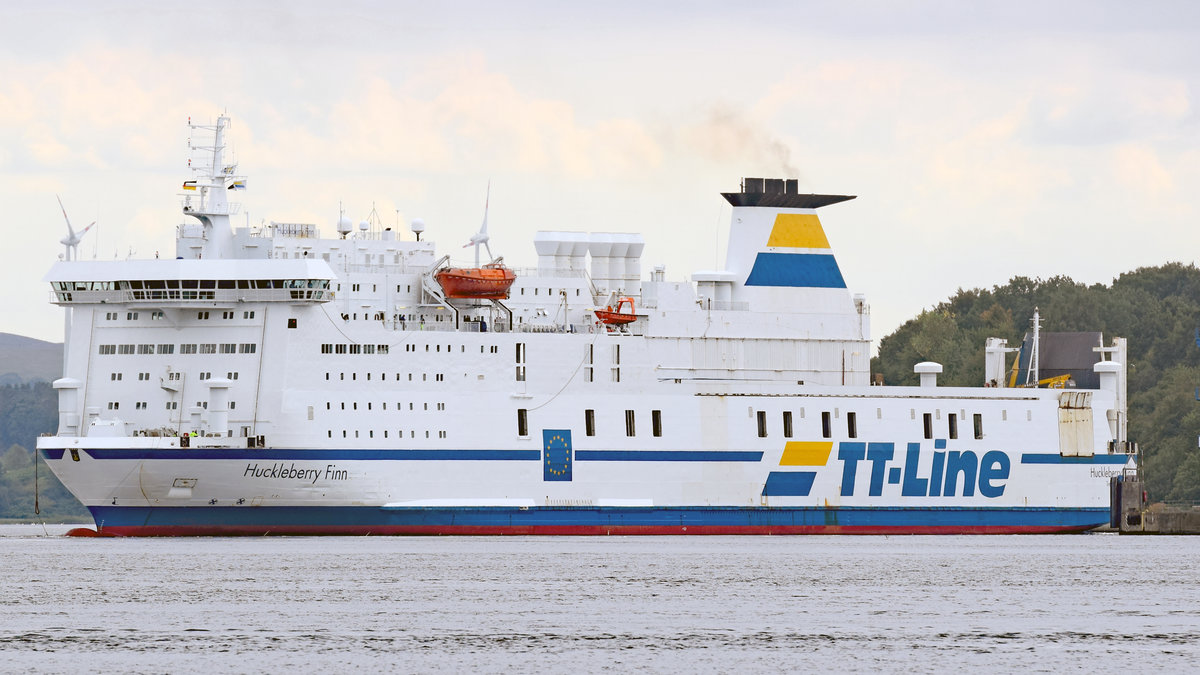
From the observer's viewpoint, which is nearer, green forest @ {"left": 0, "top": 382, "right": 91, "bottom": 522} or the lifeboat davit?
the lifeboat davit

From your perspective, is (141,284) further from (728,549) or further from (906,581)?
(906,581)

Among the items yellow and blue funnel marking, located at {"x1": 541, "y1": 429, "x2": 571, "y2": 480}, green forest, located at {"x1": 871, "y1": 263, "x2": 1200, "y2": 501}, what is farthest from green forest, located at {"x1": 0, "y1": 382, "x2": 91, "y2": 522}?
yellow and blue funnel marking, located at {"x1": 541, "y1": 429, "x2": 571, "y2": 480}

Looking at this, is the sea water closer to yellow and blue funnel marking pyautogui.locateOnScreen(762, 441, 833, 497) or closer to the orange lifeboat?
yellow and blue funnel marking pyautogui.locateOnScreen(762, 441, 833, 497)

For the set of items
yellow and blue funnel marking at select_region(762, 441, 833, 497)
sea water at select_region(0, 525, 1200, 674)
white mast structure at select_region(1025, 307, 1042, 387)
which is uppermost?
white mast structure at select_region(1025, 307, 1042, 387)

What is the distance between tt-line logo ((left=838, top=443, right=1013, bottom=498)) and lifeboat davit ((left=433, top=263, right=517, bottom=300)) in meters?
9.48

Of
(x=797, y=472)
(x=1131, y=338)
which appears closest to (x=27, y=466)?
(x=1131, y=338)

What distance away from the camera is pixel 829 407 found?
53969 mm

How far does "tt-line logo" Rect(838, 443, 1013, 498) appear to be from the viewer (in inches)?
2136

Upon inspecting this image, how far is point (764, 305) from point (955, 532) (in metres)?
7.48

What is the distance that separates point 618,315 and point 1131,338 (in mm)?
50275

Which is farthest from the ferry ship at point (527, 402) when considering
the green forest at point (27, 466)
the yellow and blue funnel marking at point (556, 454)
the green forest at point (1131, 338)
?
the green forest at point (27, 466)

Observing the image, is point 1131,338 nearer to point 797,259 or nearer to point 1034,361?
point 1034,361

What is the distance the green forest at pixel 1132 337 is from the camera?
82.2m

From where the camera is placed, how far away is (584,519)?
51781mm
